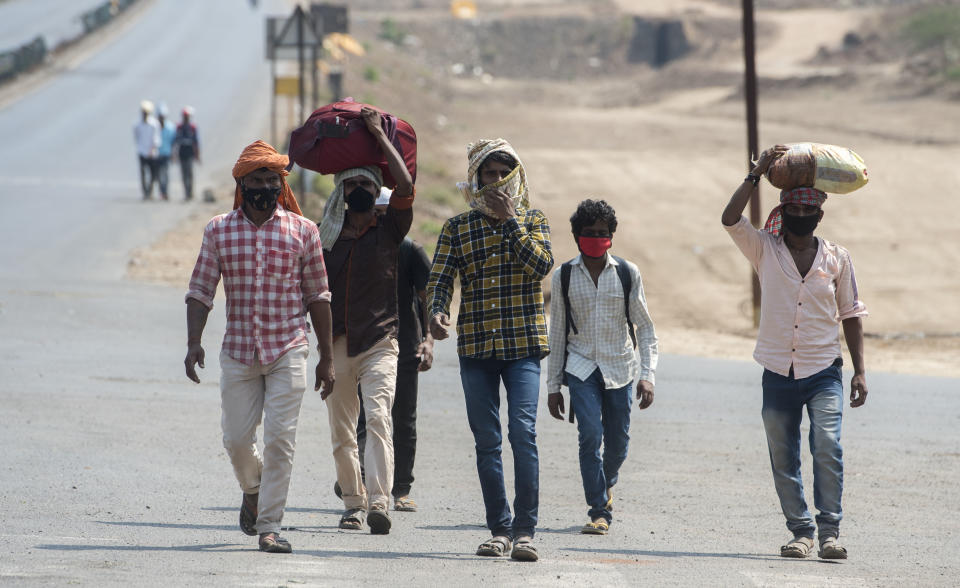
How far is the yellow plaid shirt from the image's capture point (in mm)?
5938

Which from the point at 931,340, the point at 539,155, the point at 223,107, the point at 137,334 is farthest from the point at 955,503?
the point at 223,107

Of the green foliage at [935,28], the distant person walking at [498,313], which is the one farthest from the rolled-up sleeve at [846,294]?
the green foliage at [935,28]

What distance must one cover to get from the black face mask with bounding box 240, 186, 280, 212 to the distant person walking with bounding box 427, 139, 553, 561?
0.85 m

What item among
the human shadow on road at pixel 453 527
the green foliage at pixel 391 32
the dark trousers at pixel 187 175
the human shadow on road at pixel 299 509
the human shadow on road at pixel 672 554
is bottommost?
the human shadow on road at pixel 672 554

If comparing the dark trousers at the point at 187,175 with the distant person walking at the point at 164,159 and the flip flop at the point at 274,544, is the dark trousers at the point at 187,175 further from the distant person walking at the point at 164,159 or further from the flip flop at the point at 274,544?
the flip flop at the point at 274,544

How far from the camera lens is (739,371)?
1359 cm

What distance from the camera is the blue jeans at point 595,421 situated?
22.0 ft

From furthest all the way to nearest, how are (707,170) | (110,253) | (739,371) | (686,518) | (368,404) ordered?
(707,170)
(110,253)
(739,371)
(686,518)
(368,404)

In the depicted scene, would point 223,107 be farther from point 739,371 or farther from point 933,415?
point 933,415

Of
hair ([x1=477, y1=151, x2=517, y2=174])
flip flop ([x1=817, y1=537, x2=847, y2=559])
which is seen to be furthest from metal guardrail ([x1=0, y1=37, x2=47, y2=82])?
flip flop ([x1=817, y1=537, x2=847, y2=559])

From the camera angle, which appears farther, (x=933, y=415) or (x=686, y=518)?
(x=933, y=415)

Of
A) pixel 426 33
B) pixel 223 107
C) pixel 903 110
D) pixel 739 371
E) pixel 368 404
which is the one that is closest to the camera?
pixel 368 404

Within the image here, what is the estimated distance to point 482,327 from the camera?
5.98 m

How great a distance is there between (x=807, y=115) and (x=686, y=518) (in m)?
41.7
